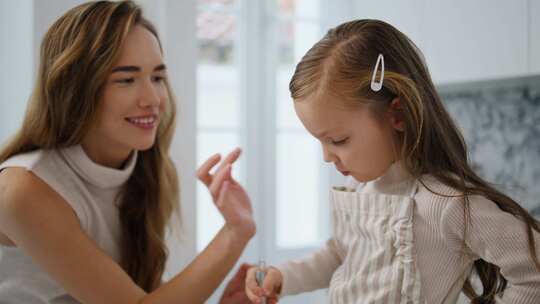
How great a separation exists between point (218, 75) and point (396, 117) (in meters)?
1.46

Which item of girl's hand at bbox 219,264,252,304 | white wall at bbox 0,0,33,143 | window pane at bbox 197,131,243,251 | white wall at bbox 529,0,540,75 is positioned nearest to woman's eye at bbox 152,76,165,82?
girl's hand at bbox 219,264,252,304

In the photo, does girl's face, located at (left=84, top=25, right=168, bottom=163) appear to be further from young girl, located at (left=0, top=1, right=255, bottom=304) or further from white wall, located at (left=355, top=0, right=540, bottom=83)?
white wall, located at (left=355, top=0, right=540, bottom=83)

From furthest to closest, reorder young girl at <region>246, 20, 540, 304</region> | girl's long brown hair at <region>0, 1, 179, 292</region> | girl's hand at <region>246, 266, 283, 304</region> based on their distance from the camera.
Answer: girl's long brown hair at <region>0, 1, 179, 292</region> < girl's hand at <region>246, 266, 283, 304</region> < young girl at <region>246, 20, 540, 304</region>

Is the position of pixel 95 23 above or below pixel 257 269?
above

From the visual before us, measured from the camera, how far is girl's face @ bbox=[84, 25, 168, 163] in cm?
123

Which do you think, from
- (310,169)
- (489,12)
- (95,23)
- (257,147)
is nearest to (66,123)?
(95,23)

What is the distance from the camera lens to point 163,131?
1485 millimetres

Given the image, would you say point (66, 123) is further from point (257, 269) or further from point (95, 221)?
point (257, 269)

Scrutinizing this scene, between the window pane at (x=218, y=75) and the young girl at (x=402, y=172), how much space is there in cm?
135

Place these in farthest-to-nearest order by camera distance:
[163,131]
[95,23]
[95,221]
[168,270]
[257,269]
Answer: [168,270] → [163,131] → [95,221] → [95,23] → [257,269]

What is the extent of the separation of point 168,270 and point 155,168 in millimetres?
576

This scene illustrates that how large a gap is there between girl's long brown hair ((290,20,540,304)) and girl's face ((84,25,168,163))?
0.47 meters

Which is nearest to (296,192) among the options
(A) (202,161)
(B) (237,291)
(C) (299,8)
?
(A) (202,161)

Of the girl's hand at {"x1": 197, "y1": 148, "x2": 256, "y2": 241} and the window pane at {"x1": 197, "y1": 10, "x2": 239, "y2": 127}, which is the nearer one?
the girl's hand at {"x1": 197, "y1": 148, "x2": 256, "y2": 241}
